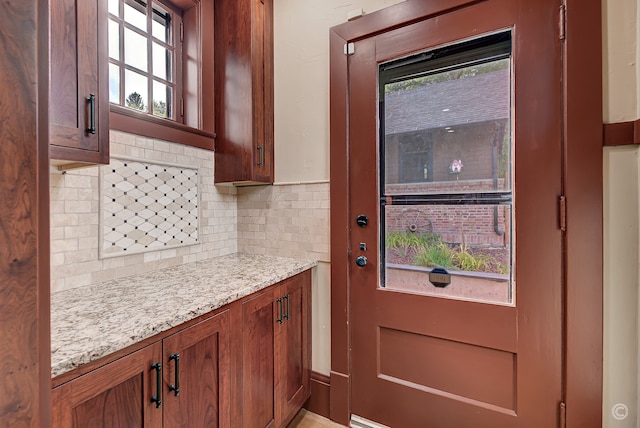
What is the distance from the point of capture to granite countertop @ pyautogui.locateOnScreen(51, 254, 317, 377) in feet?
2.41

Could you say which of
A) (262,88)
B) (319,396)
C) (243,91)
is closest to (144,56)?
(243,91)

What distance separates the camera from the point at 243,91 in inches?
70.5

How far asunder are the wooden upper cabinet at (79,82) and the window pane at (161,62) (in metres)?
0.67

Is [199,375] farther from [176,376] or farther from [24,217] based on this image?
[24,217]

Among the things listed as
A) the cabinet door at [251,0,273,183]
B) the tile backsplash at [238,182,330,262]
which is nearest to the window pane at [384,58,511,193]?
the tile backsplash at [238,182,330,262]

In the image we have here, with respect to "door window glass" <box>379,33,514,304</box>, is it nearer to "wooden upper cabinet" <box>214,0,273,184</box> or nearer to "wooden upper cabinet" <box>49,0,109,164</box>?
"wooden upper cabinet" <box>214,0,273,184</box>

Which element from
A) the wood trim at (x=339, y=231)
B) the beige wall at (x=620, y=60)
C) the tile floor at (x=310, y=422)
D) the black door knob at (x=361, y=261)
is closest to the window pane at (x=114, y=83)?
the wood trim at (x=339, y=231)

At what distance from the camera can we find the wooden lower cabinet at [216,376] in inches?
30.1

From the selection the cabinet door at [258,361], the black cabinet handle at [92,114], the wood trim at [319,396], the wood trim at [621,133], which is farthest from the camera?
the wood trim at [319,396]

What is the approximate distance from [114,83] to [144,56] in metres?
0.28

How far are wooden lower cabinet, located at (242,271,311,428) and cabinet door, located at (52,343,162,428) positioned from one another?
42 centimetres

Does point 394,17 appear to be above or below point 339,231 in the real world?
above

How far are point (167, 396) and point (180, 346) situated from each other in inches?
6.0

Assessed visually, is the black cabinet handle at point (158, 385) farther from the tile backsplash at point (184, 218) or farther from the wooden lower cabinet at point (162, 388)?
the tile backsplash at point (184, 218)
